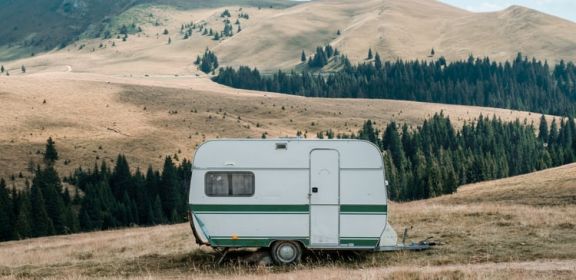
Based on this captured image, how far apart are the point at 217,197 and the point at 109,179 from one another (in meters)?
82.4

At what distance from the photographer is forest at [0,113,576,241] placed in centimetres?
7800

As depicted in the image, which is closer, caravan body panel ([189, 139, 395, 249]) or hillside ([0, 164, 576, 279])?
hillside ([0, 164, 576, 279])

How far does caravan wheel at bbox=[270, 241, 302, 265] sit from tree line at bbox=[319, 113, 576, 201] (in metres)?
69.9

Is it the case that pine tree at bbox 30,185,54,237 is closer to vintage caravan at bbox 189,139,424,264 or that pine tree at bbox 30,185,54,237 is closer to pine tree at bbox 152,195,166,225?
pine tree at bbox 152,195,166,225

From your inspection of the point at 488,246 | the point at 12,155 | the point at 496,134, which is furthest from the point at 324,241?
the point at 496,134

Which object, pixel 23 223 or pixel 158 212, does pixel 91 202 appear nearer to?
pixel 158 212

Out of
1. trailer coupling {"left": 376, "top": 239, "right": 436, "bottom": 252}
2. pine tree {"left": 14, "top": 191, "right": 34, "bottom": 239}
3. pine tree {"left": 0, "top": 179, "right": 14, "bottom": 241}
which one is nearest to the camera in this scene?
trailer coupling {"left": 376, "top": 239, "right": 436, "bottom": 252}

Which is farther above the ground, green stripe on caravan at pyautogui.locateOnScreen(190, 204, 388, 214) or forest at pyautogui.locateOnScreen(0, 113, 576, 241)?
green stripe on caravan at pyautogui.locateOnScreen(190, 204, 388, 214)

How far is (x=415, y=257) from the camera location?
21141 mm

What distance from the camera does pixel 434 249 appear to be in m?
22.1

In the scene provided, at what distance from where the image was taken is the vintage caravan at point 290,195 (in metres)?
20.9

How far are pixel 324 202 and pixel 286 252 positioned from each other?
2.11 meters

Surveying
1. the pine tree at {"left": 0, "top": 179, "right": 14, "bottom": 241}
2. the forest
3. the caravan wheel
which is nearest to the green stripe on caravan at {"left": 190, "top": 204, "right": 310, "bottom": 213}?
the caravan wheel

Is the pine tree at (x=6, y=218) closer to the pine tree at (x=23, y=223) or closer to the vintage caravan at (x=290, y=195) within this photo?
the pine tree at (x=23, y=223)
